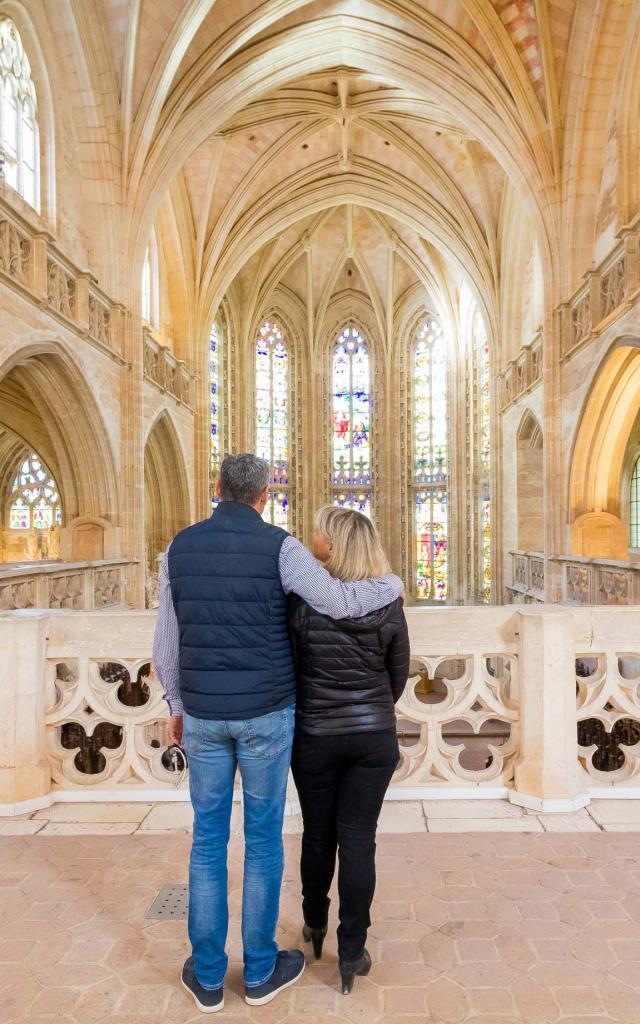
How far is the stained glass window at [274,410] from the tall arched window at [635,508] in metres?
11.5

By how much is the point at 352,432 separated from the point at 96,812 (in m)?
22.0

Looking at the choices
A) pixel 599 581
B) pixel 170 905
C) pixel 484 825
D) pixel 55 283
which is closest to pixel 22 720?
pixel 170 905

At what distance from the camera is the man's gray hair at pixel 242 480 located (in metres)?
2.13

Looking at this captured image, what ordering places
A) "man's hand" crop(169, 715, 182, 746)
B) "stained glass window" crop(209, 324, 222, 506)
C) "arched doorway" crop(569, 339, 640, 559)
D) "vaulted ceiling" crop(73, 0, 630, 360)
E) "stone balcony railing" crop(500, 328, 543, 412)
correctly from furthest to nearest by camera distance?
"stained glass window" crop(209, 324, 222, 506), "stone balcony railing" crop(500, 328, 543, 412), "vaulted ceiling" crop(73, 0, 630, 360), "arched doorway" crop(569, 339, 640, 559), "man's hand" crop(169, 715, 182, 746)

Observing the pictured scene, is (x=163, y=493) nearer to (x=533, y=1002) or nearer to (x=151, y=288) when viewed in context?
(x=151, y=288)

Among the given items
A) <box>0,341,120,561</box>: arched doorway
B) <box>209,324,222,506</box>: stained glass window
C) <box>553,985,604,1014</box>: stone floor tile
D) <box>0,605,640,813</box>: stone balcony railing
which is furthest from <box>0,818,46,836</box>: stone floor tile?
<box>209,324,222,506</box>: stained glass window

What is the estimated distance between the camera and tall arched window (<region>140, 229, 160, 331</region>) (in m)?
15.5

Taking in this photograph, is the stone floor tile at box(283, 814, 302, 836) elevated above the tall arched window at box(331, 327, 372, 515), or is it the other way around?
the tall arched window at box(331, 327, 372, 515)

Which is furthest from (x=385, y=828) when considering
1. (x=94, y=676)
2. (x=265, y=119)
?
(x=265, y=119)

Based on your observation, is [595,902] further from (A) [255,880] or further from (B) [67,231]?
(B) [67,231]

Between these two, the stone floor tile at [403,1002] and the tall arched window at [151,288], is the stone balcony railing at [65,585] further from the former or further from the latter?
the tall arched window at [151,288]

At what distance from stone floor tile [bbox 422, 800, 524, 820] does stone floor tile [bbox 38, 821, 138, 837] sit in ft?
4.70

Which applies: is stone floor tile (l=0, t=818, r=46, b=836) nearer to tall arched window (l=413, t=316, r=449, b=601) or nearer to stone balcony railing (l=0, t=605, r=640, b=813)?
stone balcony railing (l=0, t=605, r=640, b=813)

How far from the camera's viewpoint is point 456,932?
2375 millimetres
